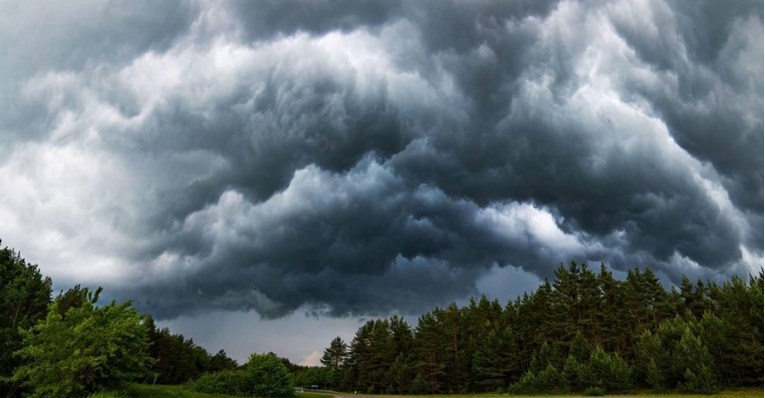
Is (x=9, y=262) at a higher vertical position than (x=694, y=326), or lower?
higher

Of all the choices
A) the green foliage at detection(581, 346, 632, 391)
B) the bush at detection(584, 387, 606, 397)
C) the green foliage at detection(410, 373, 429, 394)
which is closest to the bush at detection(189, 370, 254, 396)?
the green foliage at detection(410, 373, 429, 394)

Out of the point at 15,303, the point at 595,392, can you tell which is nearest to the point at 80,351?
the point at 15,303

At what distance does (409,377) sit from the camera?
11994cm

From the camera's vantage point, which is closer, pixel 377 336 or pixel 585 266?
pixel 585 266

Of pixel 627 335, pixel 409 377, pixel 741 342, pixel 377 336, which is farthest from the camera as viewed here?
pixel 377 336

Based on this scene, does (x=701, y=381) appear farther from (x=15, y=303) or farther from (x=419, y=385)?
(x=15, y=303)

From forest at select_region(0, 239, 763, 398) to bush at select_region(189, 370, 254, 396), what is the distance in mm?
271

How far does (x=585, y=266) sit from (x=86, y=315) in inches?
3556

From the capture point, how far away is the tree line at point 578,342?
71.1m

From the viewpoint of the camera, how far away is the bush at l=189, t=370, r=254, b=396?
89.0 m

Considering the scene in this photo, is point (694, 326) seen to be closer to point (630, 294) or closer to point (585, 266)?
point (630, 294)

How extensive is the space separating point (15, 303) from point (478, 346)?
83201 mm

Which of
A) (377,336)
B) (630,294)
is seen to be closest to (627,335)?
(630,294)

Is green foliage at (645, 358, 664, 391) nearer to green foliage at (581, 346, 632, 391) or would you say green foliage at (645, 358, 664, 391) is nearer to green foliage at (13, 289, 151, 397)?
green foliage at (581, 346, 632, 391)
